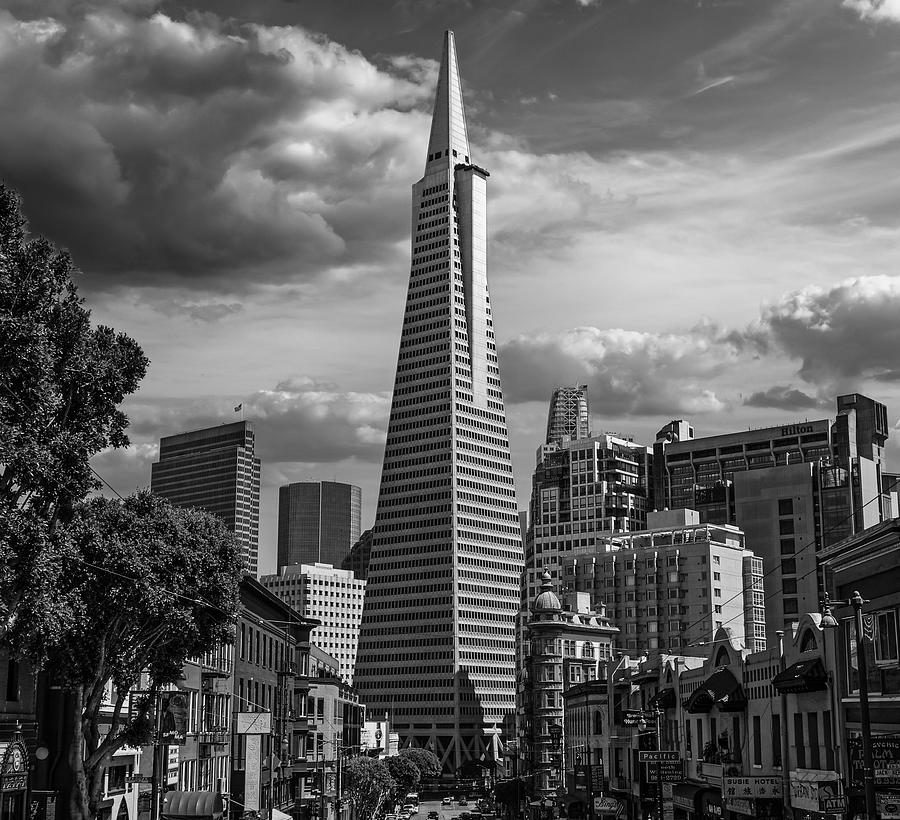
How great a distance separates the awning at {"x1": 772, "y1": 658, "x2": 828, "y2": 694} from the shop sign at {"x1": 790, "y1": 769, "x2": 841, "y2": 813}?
3.00m

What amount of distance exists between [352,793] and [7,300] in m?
104

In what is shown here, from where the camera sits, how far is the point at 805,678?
45.4 m

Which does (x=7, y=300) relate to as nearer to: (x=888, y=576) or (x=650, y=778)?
(x=888, y=576)

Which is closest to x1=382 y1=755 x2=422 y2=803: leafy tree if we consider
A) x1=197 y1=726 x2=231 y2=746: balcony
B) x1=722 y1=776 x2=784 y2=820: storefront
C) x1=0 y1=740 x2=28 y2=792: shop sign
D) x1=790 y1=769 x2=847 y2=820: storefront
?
x1=197 y1=726 x2=231 y2=746: balcony

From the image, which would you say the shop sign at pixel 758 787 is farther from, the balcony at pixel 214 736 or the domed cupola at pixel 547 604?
the domed cupola at pixel 547 604

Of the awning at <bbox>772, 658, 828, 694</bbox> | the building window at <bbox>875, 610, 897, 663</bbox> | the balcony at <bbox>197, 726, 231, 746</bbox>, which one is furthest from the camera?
the balcony at <bbox>197, 726, 231, 746</bbox>

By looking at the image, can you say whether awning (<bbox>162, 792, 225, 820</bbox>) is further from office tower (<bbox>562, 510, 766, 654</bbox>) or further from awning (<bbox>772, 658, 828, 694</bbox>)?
office tower (<bbox>562, 510, 766, 654</bbox>)

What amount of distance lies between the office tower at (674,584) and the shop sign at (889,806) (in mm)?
136456

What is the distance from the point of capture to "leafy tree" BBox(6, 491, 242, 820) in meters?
42.1

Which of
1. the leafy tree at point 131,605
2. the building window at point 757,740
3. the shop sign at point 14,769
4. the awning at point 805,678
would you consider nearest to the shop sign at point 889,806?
the awning at point 805,678

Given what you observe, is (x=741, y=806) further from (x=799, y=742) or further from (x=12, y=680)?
(x=12, y=680)

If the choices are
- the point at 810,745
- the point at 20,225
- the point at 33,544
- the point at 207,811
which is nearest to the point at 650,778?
the point at 810,745

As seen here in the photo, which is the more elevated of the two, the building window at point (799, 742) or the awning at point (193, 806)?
the building window at point (799, 742)

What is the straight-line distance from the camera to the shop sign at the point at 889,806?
118 ft
